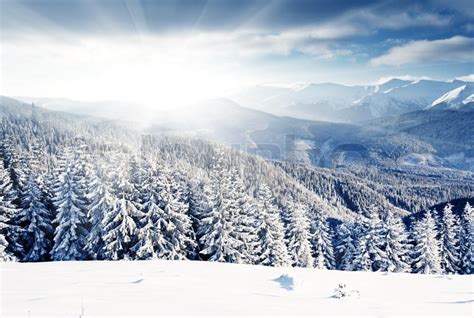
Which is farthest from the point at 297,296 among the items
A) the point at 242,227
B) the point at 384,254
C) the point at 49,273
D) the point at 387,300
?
the point at 384,254

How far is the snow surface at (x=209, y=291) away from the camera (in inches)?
256

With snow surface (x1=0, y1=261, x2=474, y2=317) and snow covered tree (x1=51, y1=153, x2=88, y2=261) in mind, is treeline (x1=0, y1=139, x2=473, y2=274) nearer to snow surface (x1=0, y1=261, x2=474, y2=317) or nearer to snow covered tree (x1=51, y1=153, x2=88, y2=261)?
snow covered tree (x1=51, y1=153, x2=88, y2=261)

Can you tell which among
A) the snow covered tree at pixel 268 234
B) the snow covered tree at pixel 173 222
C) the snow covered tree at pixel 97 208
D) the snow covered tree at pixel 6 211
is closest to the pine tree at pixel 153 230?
the snow covered tree at pixel 173 222

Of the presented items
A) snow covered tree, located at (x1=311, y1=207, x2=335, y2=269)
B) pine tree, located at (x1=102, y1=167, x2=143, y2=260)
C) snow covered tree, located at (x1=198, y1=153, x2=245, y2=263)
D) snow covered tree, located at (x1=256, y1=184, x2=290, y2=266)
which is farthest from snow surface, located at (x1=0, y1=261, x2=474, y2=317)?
snow covered tree, located at (x1=311, y1=207, x2=335, y2=269)

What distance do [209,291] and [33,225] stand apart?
2294 cm

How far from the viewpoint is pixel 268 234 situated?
3278cm

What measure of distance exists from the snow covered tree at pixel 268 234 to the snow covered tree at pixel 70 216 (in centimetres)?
1583

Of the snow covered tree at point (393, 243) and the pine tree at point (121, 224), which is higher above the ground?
the pine tree at point (121, 224)

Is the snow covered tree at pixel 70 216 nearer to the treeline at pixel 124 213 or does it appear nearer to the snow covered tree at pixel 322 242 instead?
the treeline at pixel 124 213

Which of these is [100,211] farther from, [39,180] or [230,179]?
[230,179]

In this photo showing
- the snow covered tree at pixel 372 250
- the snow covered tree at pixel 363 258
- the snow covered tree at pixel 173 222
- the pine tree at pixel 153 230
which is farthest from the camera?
the snow covered tree at pixel 372 250

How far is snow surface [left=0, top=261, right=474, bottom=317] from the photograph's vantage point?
6499mm

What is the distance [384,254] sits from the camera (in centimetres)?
3828

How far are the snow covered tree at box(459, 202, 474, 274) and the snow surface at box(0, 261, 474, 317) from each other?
39.6 m
